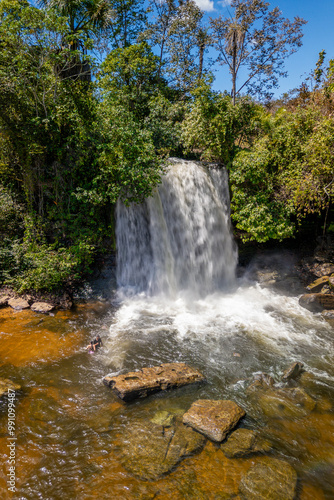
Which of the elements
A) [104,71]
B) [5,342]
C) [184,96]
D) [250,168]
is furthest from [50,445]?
[184,96]

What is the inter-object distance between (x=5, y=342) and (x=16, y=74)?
8132 mm

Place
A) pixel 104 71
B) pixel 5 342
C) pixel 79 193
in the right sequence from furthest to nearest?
pixel 104 71 → pixel 79 193 → pixel 5 342

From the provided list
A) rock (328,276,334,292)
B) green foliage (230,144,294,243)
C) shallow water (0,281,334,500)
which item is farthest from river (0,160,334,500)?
rock (328,276,334,292)

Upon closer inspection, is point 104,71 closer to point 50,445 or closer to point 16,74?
point 16,74

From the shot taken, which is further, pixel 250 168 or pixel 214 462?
pixel 250 168

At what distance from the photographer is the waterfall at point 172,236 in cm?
1059

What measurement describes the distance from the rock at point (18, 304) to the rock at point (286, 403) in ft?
23.1

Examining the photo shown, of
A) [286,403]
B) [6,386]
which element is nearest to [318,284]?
[286,403]

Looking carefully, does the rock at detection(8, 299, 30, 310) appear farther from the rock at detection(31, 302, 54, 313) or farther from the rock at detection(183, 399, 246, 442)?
the rock at detection(183, 399, 246, 442)

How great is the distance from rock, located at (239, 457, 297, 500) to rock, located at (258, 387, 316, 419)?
105 centimetres

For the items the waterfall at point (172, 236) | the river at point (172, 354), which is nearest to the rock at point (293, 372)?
the river at point (172, 354)

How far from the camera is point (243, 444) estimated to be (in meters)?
4.08

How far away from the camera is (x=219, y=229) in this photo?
456 inches

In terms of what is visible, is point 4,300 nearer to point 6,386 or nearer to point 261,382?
point 6,386
